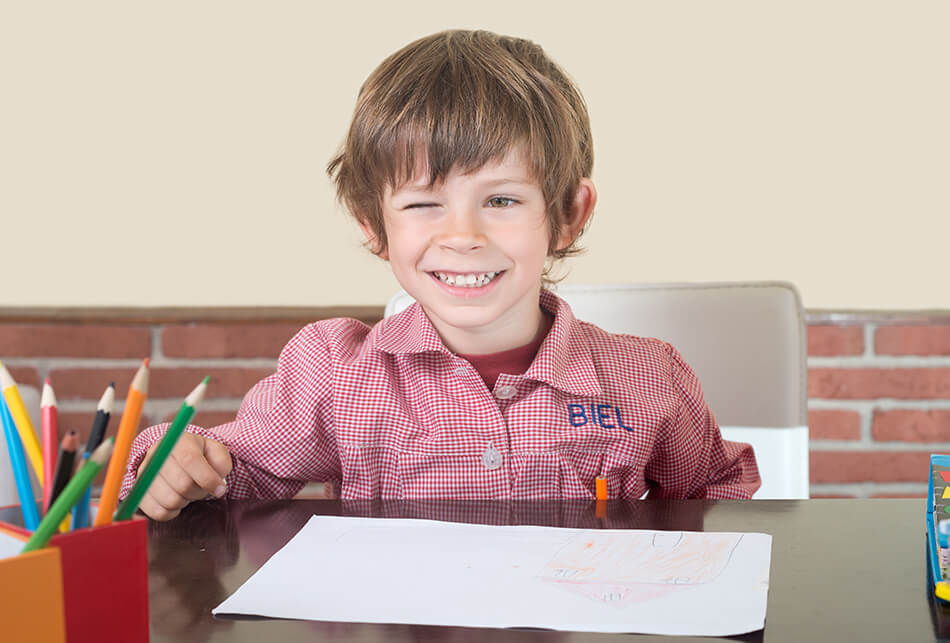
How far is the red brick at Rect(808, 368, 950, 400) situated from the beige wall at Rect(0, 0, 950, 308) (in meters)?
0.12

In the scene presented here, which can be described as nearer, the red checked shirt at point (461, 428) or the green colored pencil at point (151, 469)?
the green colored pencil at point (151, 469)

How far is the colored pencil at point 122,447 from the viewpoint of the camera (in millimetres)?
485

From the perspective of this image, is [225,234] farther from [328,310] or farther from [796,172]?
[796,172]

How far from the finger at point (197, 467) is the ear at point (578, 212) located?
46 cm

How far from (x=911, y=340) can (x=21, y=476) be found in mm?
1660

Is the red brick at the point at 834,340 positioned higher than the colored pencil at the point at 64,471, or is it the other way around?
the colored pencil at the point at 64,471

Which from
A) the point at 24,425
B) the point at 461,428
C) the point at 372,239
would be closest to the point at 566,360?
the point at 461,428

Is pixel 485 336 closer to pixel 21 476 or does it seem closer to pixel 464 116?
pixel 464 116

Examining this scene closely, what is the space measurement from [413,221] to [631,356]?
279 millimetres

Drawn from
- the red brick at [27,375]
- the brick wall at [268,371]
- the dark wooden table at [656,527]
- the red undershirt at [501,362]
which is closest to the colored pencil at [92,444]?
the dark wooden table at [656,527]

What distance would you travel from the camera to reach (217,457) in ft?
2.99

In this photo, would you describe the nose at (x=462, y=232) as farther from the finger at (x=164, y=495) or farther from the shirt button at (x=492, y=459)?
the finger at (x=164, y=495)

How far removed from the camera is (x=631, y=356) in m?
1.11

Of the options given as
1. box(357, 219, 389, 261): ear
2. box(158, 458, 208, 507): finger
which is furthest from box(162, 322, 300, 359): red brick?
box(158, 458, 208, 507): finger
